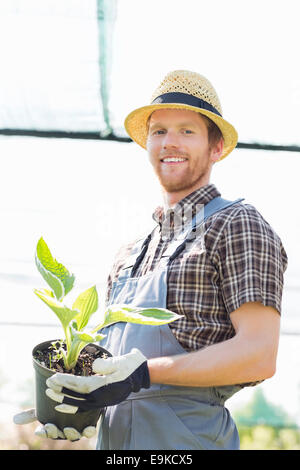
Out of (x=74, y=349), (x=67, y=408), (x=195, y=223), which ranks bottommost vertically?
(x=67, y=408)

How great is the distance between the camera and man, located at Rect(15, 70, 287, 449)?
130 cm

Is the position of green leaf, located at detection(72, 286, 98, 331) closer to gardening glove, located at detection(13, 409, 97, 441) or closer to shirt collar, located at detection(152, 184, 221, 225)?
gardening glove, located at detection(13, 409, 97, 441)

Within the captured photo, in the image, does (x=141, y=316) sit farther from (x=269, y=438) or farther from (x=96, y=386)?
(x=269, y=438)

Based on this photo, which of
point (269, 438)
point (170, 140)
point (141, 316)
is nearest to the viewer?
point (141, 316)

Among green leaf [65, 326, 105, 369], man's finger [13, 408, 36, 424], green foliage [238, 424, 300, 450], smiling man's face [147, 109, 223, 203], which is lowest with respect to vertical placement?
green foliage [238, 424, 300, 450]

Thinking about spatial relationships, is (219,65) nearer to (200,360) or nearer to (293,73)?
(293,73)

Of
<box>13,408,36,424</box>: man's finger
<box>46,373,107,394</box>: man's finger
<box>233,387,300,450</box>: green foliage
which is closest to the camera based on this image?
<box>46,373,107,394</box>: man's finger

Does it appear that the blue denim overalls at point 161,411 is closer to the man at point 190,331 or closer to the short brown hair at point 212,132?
the man at point 190,331

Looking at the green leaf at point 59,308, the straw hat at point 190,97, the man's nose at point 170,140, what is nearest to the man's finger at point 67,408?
the green leaf at point 59,308

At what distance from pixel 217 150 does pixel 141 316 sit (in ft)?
2.53

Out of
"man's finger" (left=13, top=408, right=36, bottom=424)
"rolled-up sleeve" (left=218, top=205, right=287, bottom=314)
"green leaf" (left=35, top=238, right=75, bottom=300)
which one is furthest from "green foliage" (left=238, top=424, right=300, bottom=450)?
"green leaf" (left=35, top=238, right=75, bottom=300)

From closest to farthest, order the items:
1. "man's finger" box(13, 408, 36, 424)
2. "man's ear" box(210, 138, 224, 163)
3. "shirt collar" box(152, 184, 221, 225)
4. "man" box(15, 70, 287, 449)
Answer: "man" box(15, 70, 287, 449) → "man's finger" box(13, 408, 36, 424) → "shirt collar" box(152, 184, 221, 225) → "man's ear" box(210, 138, 224, 163)

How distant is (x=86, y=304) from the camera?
131 cm

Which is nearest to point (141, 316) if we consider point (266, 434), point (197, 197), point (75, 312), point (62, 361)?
point (75, 312)
